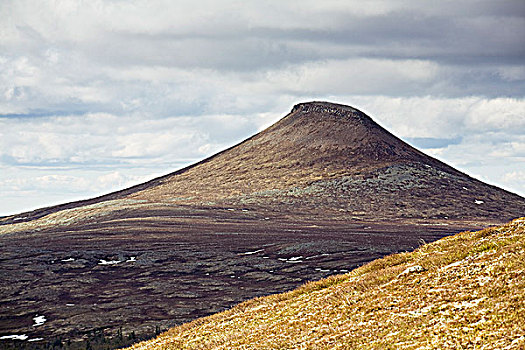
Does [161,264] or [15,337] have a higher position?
[161,264]

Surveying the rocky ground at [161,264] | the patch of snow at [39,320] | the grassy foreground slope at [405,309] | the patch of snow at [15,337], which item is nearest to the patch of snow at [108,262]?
the rocky ground at [161,264]

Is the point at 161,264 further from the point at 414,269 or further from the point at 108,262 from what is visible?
the point at 414,269

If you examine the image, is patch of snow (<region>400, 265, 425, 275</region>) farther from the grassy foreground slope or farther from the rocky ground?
the rocky ground

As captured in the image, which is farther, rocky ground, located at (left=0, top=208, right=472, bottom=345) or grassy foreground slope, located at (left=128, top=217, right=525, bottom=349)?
rocky ground, located at (left=0, top=208, right=472, bottom=345)

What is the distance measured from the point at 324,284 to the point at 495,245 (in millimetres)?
9355

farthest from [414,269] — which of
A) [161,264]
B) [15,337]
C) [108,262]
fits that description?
[108,262]

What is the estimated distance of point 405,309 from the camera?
21.1 metres

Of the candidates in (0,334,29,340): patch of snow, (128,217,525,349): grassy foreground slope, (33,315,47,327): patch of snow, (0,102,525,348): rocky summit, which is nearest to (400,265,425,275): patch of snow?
(128,217,525,349): grassy foreground slope

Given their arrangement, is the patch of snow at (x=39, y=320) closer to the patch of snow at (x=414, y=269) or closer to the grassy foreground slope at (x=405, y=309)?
the grassy foreground slope at (x=405, y=309)

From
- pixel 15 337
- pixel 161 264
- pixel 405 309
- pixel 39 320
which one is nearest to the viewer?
pixel 405 309

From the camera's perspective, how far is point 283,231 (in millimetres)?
148500

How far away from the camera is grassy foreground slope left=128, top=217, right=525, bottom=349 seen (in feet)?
56.6

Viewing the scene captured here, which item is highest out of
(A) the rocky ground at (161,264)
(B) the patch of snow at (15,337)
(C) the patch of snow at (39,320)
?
(A) the rocky ground at (161,264)

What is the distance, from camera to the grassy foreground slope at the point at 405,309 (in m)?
17.2
